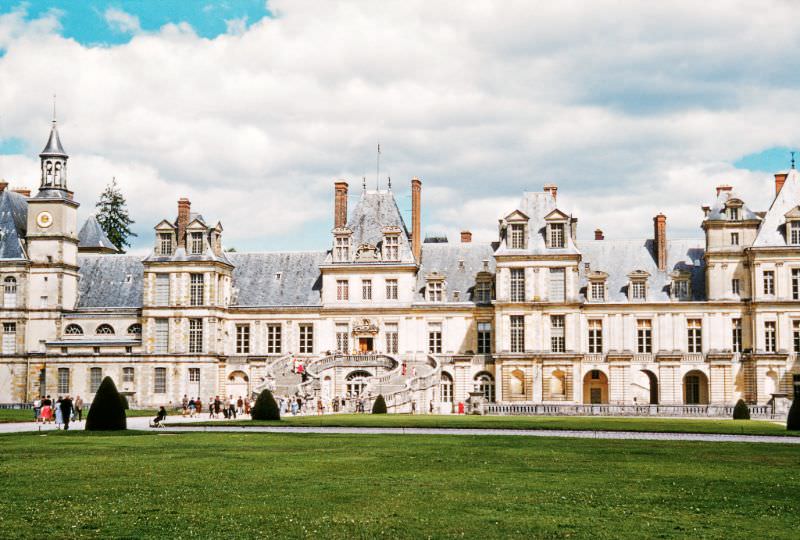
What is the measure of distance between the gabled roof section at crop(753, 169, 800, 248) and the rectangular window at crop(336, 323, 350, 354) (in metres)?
23.1

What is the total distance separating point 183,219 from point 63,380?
11.5 metres

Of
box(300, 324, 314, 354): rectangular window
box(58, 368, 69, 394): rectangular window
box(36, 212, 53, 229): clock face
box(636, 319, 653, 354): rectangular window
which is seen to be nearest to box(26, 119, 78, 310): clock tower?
box(36, 212, 53, 229): clock face

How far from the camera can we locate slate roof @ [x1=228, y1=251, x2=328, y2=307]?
63.7 metres

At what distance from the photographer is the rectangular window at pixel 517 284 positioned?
5941 centimetres

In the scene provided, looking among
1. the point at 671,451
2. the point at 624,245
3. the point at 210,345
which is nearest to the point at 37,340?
the point at 210,345

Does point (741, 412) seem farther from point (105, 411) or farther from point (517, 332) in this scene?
point (105, 411)

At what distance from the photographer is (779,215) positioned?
193ft

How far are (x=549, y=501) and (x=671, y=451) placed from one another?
9687 millimetres

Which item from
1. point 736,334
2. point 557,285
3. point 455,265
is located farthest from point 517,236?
point 736,334

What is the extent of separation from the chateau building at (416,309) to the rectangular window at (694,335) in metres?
0.06

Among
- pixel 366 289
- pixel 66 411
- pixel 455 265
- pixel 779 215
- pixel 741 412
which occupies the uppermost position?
pixel 779 215

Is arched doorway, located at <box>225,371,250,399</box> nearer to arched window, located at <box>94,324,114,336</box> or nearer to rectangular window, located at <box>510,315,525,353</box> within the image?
arched window, located at <box>94,324,114,336</box>

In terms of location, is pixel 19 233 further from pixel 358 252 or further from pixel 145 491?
pixel 145 491

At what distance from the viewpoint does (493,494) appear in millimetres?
17062
